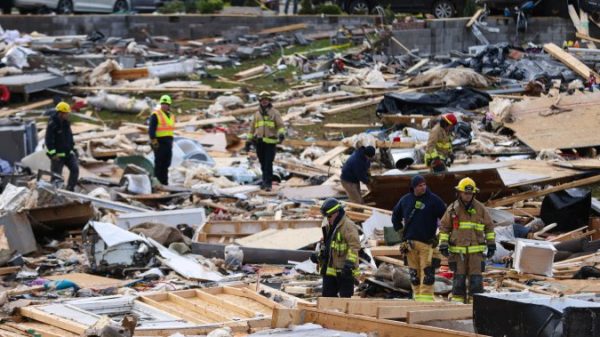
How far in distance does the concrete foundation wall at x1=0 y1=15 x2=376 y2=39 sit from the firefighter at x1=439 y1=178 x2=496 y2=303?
22017mm

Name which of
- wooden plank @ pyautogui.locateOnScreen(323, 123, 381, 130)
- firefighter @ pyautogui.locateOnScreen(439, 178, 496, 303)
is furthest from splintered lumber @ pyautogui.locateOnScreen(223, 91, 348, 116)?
firefighter @ pyautogui.locateOnScreen(439, 178, 496, 303)

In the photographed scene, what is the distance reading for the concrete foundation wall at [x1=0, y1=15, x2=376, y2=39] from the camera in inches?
1405

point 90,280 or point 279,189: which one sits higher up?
point 90,280

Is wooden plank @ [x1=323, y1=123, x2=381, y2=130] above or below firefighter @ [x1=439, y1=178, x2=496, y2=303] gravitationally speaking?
below

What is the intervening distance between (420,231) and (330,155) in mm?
9117

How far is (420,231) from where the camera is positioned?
1394 centimetres

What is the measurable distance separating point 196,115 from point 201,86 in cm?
279

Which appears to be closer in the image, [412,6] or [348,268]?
[348,268]

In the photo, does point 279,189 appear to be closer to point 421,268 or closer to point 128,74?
point 421,268

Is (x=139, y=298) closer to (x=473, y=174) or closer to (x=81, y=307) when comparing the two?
(x=81, y=307)

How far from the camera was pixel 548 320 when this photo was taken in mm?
10383

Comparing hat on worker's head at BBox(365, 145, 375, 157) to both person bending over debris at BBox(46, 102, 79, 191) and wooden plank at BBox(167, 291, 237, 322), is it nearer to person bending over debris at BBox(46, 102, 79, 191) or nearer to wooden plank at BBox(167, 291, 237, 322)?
person bending over debris at BBox(46, 102, 79, 191)

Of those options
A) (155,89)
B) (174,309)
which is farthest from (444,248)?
(155,89)

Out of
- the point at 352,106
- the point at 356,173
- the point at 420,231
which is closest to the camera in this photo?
the point at 420,231
